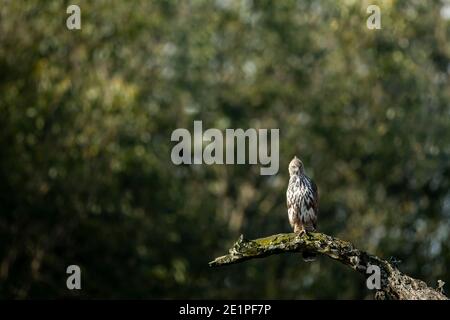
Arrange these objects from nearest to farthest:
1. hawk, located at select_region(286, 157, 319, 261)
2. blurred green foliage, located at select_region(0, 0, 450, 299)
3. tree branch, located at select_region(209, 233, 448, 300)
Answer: tree branch, located at select_region(209, 233, 448, 300) < hawk, located at select_region(286, 157, 319, 261) < blurred green foliage, located at select_region(0, 0, 450, 299)

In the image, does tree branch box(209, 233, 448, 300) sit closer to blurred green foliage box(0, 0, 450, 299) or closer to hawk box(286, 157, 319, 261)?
hawk box(286, 157, 319, 261)

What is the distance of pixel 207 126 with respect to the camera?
4847 cm

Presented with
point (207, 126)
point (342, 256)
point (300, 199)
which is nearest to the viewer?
point (342, 256)

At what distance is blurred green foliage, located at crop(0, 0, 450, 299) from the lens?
36.8m

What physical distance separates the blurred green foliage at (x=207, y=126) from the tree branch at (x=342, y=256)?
2242 centimetres

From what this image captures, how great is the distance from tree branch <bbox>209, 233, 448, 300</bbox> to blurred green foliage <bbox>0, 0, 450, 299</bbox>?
22418 millimetres

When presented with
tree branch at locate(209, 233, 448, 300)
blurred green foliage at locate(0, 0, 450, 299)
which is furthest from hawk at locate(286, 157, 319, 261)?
blurred green foliage at locate(0, 0, 450, 299)

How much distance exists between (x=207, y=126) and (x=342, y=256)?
116ft

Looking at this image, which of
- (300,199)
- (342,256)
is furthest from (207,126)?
(342,256)

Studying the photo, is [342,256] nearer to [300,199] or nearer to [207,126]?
[300,199]

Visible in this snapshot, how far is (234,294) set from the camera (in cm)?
4184

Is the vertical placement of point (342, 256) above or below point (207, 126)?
below

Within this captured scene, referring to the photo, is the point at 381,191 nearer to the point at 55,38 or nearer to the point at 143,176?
the point at 143,176
